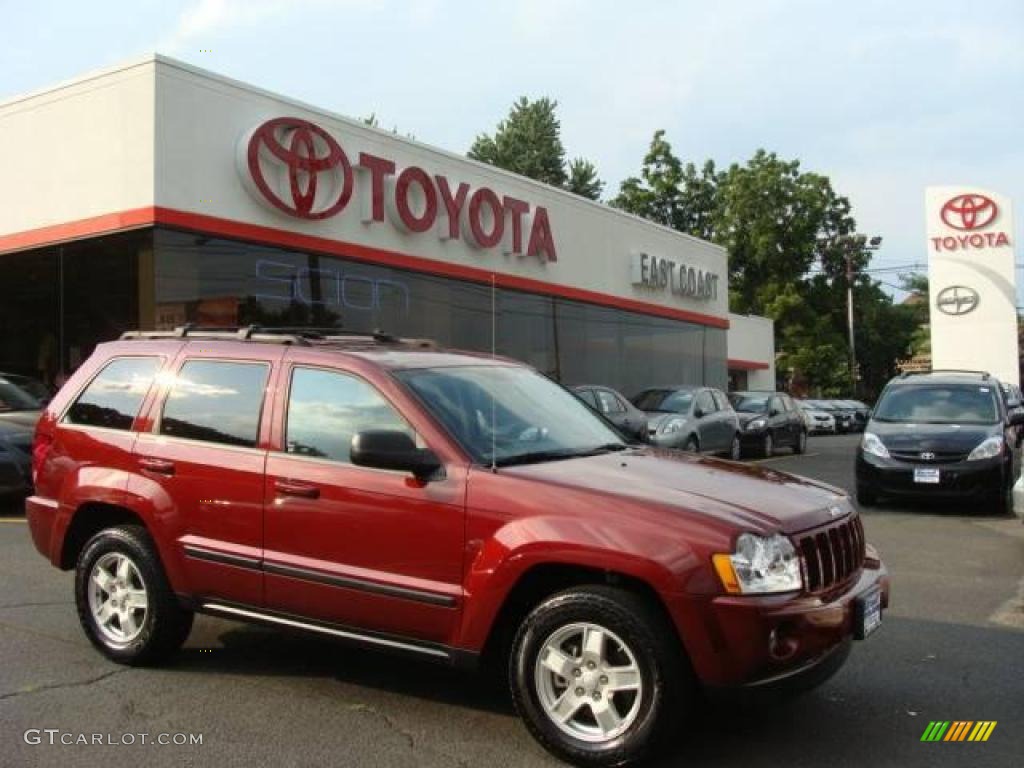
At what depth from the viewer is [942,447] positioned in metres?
11.1

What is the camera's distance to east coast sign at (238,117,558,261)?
14.6 m

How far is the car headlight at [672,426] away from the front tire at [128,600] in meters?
11.6

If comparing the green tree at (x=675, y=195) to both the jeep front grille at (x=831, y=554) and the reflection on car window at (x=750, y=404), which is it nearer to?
the reflection on car window at (x=750, y=404)

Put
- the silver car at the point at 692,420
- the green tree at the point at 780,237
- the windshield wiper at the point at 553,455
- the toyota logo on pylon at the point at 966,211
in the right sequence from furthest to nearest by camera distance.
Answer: the green tree at the point at 780,237 → the toyota logo on pylon at the point at 966,211 → the silver car at the point at 692,420 → the windshield wiper at the point at 553,455

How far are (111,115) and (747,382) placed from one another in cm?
3196

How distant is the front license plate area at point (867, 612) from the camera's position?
4.01m

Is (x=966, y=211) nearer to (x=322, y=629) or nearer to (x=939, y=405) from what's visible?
(x=939, y=405)

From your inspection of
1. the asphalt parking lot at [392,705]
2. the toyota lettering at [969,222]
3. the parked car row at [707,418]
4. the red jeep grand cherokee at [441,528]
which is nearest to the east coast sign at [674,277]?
the parked car row at [707,418]

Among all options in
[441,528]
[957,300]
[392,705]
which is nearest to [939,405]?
[392,705]

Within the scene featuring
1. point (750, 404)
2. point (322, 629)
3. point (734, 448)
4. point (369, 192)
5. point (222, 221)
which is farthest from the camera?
point (750, 404)

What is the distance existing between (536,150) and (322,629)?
183ft

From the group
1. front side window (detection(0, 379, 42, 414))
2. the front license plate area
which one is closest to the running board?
the front license plate area

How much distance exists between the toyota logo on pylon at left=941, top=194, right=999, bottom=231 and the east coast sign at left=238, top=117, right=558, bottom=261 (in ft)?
51.0

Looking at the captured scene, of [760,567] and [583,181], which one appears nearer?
[760,567]
